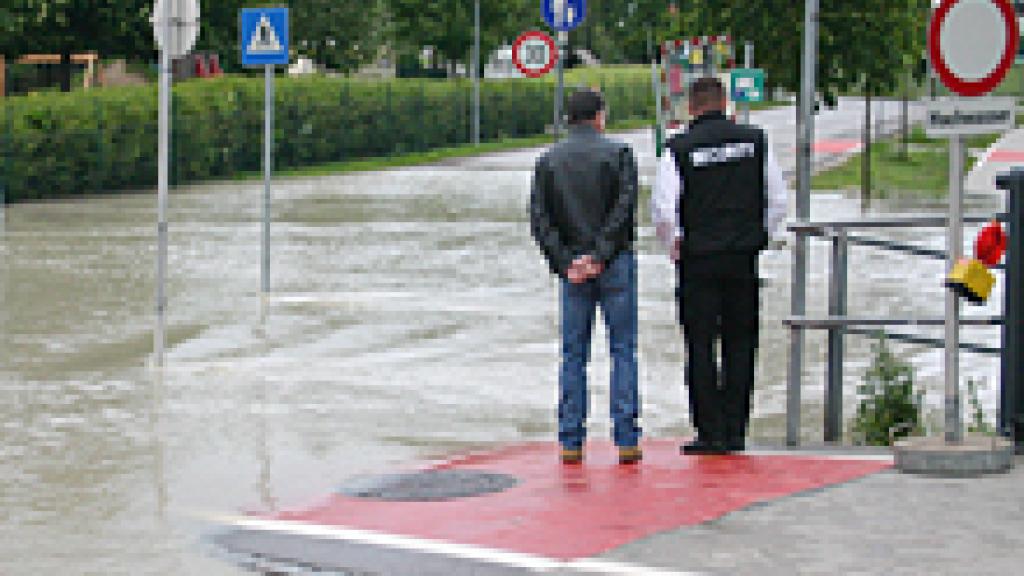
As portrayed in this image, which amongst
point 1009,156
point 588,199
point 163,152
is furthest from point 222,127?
point 588,199

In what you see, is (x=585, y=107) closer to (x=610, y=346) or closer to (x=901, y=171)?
(x=610, y=346)

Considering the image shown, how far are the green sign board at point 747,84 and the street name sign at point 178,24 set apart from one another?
45.7 feet

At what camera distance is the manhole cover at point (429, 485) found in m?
9.45

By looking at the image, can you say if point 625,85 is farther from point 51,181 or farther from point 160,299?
point 160,299

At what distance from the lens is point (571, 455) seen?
10.2 m

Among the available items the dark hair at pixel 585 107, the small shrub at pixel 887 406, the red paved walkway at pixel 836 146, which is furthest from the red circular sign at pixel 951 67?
the red paved walkway at pixel 836 146

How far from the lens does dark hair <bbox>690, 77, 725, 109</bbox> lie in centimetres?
1038

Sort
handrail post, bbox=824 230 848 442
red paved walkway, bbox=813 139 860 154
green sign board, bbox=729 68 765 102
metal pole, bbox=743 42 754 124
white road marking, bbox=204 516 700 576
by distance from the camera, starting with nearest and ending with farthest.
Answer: white road marking, bbox=204 516 700 576 < handrail post, bbox=824 230 848 442 < green sign board, bbox=729 68 765 102 < metal pole, bbox=743 42 754 124 < red paved walkway, bbox=813 139 860 154

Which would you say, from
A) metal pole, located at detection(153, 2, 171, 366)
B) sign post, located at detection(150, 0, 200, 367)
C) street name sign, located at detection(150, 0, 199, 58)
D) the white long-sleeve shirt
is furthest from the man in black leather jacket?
street name sign, located at detection(150, 0, 199, 58)

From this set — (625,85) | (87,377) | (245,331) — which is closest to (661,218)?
(87,377)

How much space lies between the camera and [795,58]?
2922cm

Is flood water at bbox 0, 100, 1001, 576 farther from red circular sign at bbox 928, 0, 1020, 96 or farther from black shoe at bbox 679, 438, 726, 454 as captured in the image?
red circular sign at bbox 928, 0, 1020, 96

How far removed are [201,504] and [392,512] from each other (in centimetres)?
97

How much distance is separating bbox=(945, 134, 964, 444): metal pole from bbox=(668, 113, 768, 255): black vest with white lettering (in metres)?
0.95
